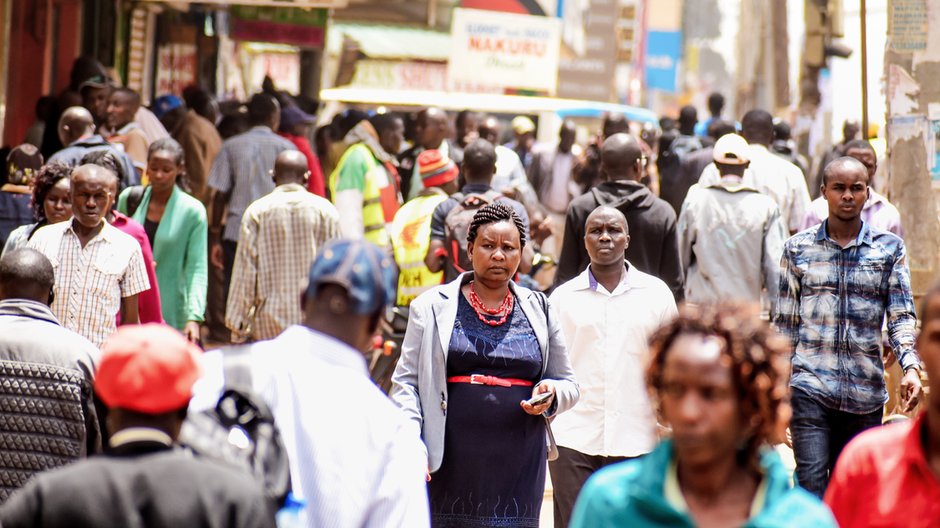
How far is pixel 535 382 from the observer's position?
251 inches

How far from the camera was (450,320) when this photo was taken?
6336 millimetres

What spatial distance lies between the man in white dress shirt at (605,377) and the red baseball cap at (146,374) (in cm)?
385

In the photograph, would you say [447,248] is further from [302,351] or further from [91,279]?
[302,351]

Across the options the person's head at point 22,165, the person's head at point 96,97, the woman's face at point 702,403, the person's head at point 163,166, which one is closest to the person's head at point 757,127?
the person's head at point 163,166

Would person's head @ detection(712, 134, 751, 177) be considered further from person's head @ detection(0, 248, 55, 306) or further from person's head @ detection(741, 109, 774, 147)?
person's head @ detection(0, 248, 55, 306)

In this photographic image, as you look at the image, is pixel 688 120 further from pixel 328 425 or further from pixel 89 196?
pixel 328 425

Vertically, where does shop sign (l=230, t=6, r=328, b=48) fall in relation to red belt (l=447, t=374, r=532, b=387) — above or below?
above

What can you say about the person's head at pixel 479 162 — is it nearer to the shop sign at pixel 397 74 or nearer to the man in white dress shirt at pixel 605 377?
the man in white dress shirt at pixel 605 377

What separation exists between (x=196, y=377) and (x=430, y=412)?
280cm

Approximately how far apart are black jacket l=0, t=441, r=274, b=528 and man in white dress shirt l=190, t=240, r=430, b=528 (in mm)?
463

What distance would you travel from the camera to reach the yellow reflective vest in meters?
9.75

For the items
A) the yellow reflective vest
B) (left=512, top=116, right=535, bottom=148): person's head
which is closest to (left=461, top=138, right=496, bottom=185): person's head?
the yellow reflective vest

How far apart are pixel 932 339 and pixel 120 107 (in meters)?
9.11

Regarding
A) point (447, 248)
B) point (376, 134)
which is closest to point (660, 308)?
point (447, 248)
